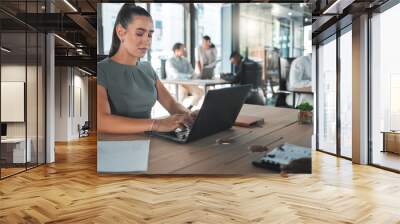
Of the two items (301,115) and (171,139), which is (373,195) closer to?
(301,115)

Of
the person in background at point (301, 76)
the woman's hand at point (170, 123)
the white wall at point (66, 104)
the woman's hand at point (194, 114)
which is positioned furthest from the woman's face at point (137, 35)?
the white wall at point (66, 104)

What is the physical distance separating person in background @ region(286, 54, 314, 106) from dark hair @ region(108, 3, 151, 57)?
7.89ft

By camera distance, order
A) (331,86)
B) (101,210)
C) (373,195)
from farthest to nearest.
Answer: (331,86), (373,195), (101,210)

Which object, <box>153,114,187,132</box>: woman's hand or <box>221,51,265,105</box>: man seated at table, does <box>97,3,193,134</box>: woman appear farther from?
<box>221,51,265,105</box>: man seated at table

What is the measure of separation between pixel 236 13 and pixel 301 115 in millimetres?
1870

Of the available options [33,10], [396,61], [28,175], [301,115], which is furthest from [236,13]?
[28,175]

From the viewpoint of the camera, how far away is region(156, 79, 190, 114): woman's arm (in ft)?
20.7

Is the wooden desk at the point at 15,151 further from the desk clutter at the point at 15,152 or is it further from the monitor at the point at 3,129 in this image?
the monitor at the point at 3,129

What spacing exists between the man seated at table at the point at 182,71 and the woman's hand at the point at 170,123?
0.24 metres

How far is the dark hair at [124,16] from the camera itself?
632 cm

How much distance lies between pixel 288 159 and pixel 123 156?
256cm

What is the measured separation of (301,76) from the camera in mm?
6410

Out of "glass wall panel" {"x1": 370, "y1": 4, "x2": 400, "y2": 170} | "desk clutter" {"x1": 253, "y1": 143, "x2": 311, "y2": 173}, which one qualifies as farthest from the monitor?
"glass wall panel" {"x1": 370, "y1": 4, "x2": 400, "y2": 170}

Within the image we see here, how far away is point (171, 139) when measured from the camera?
247 inches
